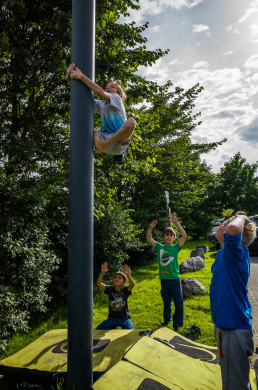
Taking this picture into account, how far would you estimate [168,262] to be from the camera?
17.2 feet

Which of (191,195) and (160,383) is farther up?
(191,195)

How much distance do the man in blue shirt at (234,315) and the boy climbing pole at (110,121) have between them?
124 centimetres

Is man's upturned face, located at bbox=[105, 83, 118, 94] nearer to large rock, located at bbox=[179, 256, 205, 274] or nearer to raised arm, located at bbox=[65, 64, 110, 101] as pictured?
raised arm, located at bbox=[65, 64, 110, 101]

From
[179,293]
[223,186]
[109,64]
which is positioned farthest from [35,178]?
[223,186]

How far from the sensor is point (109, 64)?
20.3 ft

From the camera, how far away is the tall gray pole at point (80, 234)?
2307 millimetres

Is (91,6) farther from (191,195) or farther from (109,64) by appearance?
(191,195)

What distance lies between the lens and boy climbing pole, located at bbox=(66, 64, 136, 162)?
8.14 ft

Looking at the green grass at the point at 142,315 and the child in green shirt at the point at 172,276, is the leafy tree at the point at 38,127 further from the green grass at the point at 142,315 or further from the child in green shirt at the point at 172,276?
the child in green shirt at the point at 172,276

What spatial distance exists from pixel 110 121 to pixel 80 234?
3.90 feet

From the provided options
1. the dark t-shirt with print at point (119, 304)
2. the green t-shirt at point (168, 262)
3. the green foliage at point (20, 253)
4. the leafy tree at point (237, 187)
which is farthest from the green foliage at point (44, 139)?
the leafy tree at point (237, 187)

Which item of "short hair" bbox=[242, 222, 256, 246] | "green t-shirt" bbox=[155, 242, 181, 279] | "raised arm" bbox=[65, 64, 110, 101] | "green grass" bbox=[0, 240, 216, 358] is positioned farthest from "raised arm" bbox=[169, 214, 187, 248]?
"raised arm" bbox=[65, 64, 110, 101]

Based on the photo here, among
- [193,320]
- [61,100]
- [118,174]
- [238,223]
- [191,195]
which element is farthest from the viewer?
[191,195]

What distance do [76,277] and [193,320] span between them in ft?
14.8
